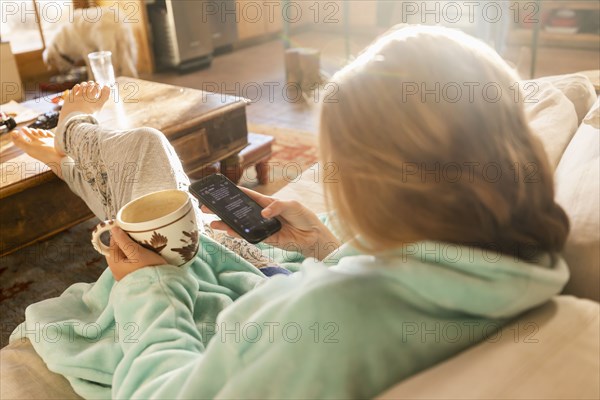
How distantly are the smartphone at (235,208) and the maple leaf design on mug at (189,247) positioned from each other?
0.16 meters

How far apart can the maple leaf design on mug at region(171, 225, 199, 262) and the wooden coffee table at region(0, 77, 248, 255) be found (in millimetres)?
825

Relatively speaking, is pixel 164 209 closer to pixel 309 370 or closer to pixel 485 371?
pixel 309 370

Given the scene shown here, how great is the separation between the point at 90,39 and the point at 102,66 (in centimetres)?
179

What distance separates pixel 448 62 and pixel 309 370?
1.00ft

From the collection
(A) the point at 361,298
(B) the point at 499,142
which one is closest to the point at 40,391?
(A) the point at 361,298

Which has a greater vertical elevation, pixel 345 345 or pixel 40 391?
pixel 345 345

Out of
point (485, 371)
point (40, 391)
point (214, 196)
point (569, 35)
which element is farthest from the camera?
point (569, 35)

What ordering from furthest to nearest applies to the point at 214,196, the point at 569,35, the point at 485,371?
the point at 569,35 < the point at 214,196 < the point at 485,371

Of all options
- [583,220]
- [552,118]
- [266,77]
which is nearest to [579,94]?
[552,118]

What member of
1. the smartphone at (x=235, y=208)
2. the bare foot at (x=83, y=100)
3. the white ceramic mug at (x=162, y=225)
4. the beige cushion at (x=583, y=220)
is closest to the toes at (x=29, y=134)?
the bare foot at (x=83, y=100)

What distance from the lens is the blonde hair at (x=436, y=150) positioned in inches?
18.1

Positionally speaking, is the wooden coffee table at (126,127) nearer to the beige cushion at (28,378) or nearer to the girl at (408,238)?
the beige cushion at (28,378)

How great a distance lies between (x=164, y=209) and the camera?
79cm

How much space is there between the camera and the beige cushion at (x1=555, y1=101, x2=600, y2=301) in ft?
1.94
